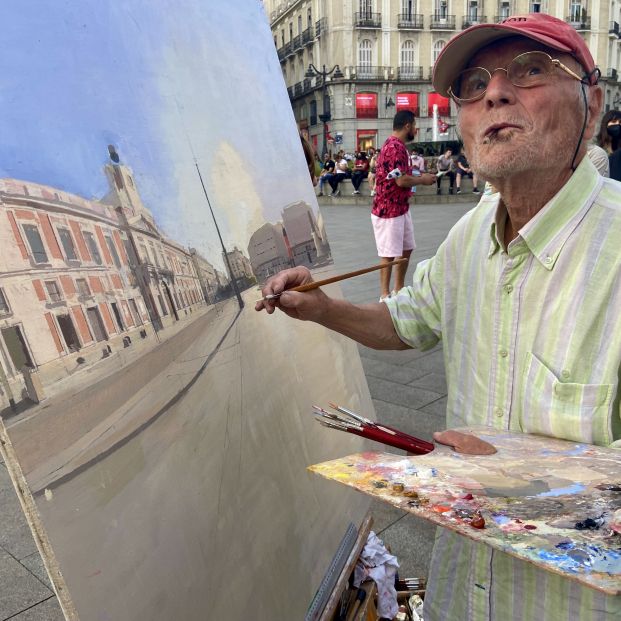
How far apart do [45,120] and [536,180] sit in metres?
0.76

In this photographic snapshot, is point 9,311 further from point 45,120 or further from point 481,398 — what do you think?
point 481,398

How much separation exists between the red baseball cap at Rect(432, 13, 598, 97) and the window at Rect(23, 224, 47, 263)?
→ 762 millimetres

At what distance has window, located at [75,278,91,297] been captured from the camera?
2.34 ft

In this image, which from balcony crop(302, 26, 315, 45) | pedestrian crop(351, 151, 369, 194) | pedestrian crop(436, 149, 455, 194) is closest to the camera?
pedestrian crop(436, 149, 455, 194)

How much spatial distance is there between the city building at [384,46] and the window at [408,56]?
6 centimetres

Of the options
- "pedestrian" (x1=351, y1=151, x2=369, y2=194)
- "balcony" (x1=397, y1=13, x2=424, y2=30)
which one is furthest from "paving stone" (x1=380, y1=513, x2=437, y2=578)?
"balcony" (x1=397, y1=13, x2=424, y2=30)

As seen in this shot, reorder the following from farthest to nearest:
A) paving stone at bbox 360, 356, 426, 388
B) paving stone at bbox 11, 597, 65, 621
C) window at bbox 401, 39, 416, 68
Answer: window at bbox 401, 39, 416, 68 < paving stone at bbox 360, 356, 426, 388 < paving stone at bbox 11, 597, 65, 621

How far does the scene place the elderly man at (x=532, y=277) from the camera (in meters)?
0.95

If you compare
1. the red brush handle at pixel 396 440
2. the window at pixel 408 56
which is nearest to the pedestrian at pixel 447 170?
the red brush handle at pixel 396 440

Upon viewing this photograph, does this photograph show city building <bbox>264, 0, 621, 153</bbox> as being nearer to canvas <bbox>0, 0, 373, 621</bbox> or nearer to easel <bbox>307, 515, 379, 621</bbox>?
easel <bbox>307, 515, 379, 621</bbox>

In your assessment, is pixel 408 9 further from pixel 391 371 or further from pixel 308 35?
pixel 391 371

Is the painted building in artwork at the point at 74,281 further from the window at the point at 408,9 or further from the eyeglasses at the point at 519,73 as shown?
the window at the point at 408,9

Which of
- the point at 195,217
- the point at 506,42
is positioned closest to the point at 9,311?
the point at 195,217

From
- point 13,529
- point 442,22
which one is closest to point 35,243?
point 13,529
